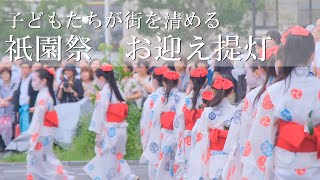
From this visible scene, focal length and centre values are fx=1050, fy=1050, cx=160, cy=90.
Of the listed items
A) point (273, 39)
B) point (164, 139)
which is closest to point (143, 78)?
point (164, 139)

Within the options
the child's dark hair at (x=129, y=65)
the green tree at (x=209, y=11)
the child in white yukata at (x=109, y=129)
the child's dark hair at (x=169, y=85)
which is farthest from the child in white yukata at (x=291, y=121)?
the child's dark hair at (x=129, y=65)

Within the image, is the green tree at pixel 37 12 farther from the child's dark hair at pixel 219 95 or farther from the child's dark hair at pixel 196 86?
the child's dark hair at pixel 219 95

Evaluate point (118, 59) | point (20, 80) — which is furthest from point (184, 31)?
point (20, 80)

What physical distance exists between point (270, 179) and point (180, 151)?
5382 mm

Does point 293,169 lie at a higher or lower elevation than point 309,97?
lower

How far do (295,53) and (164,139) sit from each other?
20.4ft

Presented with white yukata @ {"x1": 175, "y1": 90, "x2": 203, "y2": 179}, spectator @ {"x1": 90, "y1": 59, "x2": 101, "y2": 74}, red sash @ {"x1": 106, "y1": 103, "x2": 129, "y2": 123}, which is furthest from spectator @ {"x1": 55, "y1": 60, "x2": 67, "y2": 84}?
white yukata @ {"x1": 175, "y1": 90, "x2": 203, "y2": 179}

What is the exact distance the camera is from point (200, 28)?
15516 mm

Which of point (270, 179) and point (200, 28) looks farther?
point (200, 28)

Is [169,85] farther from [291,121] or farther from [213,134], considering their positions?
[291,121]

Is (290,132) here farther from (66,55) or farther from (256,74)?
(66,55)

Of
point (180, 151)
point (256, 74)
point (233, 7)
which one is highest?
point (233, 7)

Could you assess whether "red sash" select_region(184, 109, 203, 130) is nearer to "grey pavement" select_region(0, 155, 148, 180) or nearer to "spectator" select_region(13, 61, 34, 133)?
"grey pavement" select_region(0, 155, 148, 180)

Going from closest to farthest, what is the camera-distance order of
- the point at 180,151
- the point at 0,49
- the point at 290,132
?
the point at 290,132
the point at 180,151
the point at 0,49
